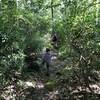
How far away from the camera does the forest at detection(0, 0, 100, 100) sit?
6422 millimetres

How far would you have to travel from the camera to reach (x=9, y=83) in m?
6.96

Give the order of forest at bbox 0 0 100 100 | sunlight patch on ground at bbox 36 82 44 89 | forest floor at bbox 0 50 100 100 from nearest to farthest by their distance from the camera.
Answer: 1. forest at bbox 0 0 100 100
2. forest floor at bbox 0 50 100 100
3. sunlight patch on ground at bbox 36 82 44 89

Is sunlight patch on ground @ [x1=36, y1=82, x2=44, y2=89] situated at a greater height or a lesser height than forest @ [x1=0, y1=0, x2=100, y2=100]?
lesser

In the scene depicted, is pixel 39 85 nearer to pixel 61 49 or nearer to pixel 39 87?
pixel 39 87

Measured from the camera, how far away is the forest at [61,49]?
642cm

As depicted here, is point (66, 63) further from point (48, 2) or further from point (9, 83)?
point (48, 2)

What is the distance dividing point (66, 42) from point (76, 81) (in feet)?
5.43

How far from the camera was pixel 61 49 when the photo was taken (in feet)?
27.9

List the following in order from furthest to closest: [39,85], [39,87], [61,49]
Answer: [39,85], [39,87], [61,49]

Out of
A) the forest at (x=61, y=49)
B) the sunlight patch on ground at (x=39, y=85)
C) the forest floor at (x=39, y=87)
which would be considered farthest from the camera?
the sunlight patch on ground at (x=39, y=85)

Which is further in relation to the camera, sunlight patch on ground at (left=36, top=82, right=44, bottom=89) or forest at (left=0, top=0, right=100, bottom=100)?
sunlight patch on ground at (left=36, top=82, right=44, bottom=89)

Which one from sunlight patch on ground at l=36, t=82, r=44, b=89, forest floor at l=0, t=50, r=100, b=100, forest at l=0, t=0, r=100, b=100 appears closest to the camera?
forest at l=0, t=0, r=100, b=100

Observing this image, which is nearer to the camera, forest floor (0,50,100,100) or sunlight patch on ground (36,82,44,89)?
forest floor (0,50,100,100)

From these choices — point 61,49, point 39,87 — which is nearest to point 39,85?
point 39,87
